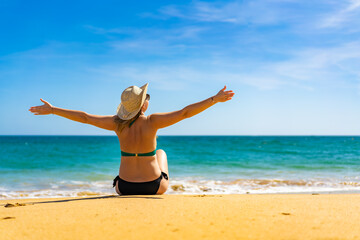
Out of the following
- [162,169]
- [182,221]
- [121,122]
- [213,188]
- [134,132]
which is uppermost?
[121,122]

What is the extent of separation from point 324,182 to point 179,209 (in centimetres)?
947

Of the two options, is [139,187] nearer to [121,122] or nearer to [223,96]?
[121,122]

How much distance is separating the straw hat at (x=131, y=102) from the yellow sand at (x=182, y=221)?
1.31m

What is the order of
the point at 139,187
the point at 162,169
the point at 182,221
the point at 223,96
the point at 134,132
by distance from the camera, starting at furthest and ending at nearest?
the point at 162,169
the point at 139,187
the point at 134,132
the point at 223,96
the point at 182,221

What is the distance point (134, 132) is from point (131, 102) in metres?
0.45

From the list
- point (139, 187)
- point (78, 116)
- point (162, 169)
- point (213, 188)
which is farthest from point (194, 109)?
point (213, 188)

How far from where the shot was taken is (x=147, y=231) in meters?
3.05

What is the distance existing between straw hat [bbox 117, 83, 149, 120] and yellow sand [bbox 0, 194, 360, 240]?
1.31m

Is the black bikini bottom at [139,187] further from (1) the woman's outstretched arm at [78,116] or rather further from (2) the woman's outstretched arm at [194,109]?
(2) the woman's outstretched arm at [194,109]

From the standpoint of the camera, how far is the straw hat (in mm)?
4871

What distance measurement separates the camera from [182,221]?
3.34 metres

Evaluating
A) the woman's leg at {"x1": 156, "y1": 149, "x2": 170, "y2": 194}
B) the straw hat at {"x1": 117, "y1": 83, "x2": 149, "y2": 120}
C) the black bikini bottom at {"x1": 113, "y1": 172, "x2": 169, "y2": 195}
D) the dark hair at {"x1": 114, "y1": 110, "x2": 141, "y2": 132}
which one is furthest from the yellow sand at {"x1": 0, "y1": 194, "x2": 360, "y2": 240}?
the straw hat at {"x1": 117, "y1": 83, "x2": 149, "y2": 120}

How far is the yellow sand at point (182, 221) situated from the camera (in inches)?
118

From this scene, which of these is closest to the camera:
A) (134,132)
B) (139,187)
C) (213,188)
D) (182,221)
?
(182,221)
